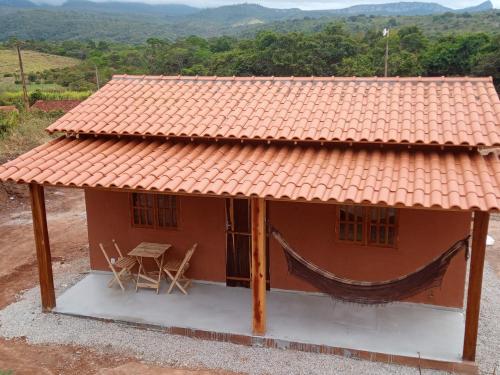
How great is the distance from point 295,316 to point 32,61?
61.1m

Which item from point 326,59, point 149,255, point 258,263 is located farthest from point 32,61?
point 258,263

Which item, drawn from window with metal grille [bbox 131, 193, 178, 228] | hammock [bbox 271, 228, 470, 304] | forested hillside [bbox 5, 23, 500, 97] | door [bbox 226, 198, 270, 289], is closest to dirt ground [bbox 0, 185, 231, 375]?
hammock [bbox 271, 228, 470, 304]

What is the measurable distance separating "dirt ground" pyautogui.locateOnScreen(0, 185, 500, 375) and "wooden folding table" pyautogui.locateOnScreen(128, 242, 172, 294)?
164 cm

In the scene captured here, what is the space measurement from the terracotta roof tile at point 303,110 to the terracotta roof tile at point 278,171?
25 centimetres

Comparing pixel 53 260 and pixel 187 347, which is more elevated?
pixel 187 347

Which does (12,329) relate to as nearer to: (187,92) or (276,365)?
(276,365)

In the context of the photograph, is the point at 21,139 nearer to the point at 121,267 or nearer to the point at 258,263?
the point at 121,267

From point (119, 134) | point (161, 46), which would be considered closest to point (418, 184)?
point (119, 134)

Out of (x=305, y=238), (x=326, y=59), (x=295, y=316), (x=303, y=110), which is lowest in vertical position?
(x=295, y=316)

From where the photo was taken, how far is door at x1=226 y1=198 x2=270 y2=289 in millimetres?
8281

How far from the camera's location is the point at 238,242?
8.46 m

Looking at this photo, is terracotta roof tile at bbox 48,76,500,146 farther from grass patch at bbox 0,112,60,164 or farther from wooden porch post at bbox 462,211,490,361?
grass patch at bbox 0,112,60,164

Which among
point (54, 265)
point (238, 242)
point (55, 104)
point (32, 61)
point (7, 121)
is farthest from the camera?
point (32, 61)

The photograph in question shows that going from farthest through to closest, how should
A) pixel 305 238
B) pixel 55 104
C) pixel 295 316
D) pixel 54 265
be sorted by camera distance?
1. pixel 55 104
2. pixel 54 265
3. pixel 305 238
4. pixel 295 316
